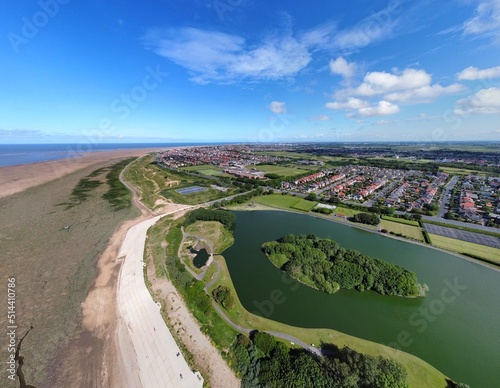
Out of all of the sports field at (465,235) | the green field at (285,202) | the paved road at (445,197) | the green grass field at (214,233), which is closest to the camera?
the green grass field at (214,233)

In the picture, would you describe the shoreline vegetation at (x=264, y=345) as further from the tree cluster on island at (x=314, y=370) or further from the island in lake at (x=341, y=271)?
the island in lake at (x=341, y=271)

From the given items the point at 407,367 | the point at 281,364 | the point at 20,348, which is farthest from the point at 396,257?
the point at 20,348

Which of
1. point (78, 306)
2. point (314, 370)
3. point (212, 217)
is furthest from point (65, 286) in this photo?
point (314, 370)

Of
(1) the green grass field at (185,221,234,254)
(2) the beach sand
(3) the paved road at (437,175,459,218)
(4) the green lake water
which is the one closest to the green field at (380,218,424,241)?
→ (4) the green lake water

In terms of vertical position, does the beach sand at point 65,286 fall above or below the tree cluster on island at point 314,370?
below

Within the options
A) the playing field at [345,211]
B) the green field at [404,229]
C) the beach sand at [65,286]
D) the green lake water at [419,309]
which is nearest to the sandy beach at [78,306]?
the beach sand at [65,286]

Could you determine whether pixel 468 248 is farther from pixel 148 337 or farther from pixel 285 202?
pixel 148 337

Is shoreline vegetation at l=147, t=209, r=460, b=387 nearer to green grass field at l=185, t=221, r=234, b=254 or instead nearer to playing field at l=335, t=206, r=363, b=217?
green grass field at l=185, t=221, r=234, b=254
